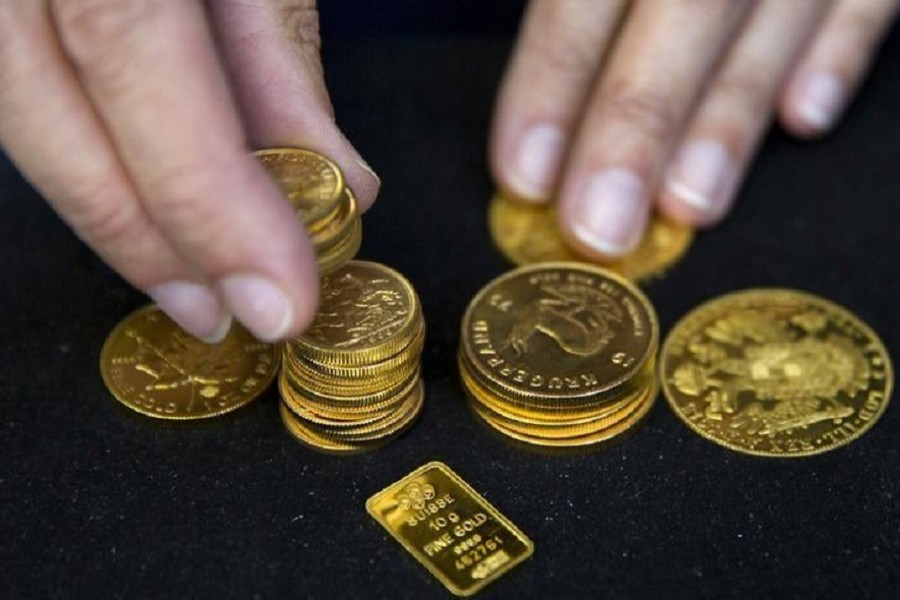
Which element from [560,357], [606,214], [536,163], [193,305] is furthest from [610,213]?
[193,305]

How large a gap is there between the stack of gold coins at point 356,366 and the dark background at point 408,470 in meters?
0.02

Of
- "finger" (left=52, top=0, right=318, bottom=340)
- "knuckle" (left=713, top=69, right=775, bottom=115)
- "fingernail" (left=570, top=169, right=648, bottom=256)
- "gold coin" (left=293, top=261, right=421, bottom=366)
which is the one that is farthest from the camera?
"knuckle" (left=713, top=69, right=775, bottom=115)

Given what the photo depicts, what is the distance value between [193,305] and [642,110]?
1.67 feet

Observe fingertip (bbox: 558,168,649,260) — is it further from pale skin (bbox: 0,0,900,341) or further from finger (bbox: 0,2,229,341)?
finger (bbox: 0,2,229,341)

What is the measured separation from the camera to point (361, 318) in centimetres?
98

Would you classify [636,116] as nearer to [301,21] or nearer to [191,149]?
[301,21]

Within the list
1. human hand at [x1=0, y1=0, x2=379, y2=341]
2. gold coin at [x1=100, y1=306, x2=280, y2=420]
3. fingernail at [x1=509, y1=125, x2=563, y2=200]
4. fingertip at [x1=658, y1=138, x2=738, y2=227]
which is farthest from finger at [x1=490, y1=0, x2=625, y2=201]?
human hand at [x1=0, y1=0, x2=379, y2=341]

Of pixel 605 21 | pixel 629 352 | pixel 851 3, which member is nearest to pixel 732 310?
pixel 629 352

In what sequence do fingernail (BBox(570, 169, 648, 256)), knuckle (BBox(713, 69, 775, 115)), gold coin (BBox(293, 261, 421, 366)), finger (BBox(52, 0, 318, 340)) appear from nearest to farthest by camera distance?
finger (BBox(52, 0, 318, 340)), gold coin (BBox(293, 261, 421, 366)), fingernail (BBox(570, 169, 648, 256)), knuckle (BBox(713, 69, 775, 115))

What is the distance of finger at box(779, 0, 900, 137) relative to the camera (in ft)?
4.40

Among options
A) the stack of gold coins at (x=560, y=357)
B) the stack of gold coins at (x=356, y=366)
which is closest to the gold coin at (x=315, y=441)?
the stack of gold coins at (x=356, y=366)

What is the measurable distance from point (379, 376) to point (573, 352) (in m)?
0.16

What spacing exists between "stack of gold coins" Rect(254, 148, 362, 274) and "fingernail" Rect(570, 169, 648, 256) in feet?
1.00

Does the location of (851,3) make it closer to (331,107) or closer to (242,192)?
(331,107)
